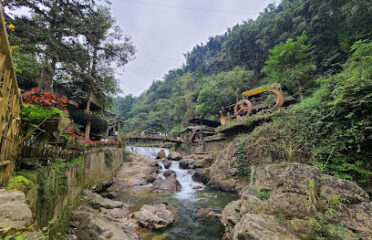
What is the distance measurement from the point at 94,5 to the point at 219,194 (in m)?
14.5

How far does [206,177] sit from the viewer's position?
12562 mm

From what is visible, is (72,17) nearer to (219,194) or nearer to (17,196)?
(17,196)

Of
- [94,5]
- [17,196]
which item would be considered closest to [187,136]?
[94,5]

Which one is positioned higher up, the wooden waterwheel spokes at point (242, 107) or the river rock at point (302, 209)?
the wooden waterwheel spokes at point (242, 107)

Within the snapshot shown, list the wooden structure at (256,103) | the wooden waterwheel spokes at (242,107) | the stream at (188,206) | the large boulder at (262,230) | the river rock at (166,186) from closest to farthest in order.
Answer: the large boulder at (262,230) < the stream at (188,206) < the river rock at (166,186) < the wooden structure at (256,103) < the wooden waterwheel spokes at (242,107)

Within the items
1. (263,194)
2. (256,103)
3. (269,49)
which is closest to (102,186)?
(263,194)

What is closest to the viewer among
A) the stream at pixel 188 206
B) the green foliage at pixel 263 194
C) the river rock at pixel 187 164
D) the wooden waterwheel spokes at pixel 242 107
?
the stream at pixel 188 206

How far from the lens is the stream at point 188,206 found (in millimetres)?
5492

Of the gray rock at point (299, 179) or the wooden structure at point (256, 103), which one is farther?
the wooden structure at point (256, 103)

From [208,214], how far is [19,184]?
6147mm

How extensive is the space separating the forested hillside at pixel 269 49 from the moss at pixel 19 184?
17.8m

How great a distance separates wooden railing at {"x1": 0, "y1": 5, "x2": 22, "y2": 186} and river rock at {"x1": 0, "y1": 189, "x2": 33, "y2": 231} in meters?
0.88

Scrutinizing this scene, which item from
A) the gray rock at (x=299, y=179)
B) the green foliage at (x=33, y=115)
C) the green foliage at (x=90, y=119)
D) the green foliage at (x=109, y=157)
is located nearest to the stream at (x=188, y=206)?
the gray rock at (x=299, y=179)

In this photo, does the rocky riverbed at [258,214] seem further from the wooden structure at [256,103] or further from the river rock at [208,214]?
the wooden structure at [256,103]
